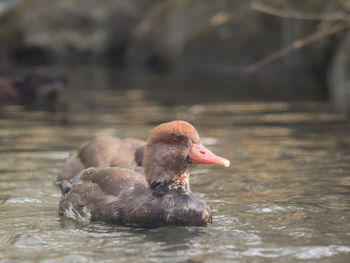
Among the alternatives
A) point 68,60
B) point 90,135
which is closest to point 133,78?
point 68,60

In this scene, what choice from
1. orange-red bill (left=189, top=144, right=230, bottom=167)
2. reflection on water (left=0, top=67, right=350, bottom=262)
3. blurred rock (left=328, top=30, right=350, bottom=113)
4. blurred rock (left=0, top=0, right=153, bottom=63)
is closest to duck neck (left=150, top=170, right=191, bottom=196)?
orange-red bill (left=189, top=144, right=230, bottom=167)

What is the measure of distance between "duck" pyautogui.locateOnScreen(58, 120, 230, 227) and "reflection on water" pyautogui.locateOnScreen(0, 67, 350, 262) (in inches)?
4.6

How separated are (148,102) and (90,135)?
15.8 ft

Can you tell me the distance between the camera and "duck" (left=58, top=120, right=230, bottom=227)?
20.2 ft

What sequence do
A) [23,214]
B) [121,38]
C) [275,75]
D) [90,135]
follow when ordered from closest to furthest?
[23,214] → [90,135] → [275,75] → [121,38]

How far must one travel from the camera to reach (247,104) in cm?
1556

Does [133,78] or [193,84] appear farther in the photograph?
[133,78]

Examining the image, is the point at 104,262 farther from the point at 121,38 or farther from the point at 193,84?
the point at 121,38

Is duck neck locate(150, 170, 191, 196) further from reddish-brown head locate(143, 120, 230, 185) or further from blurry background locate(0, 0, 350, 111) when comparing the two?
blurry background locate(0, 0, 350, 111)

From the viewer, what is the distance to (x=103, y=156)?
8.63m

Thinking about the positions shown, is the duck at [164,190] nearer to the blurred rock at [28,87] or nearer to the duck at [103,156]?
the duck at [103,156]

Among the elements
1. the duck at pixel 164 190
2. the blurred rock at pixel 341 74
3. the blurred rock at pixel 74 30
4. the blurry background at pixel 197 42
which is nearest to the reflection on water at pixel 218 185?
the duck at pixel 164 190

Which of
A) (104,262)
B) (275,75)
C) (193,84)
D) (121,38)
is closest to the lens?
(104,262)

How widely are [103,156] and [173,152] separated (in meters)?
2.56
